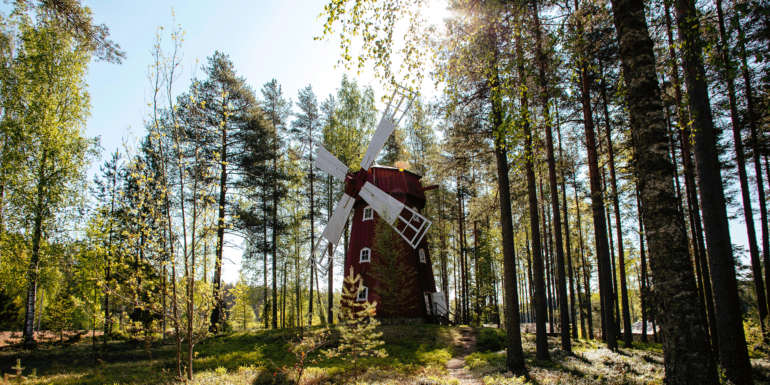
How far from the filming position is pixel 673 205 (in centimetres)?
376

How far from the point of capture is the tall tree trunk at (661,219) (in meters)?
3.52

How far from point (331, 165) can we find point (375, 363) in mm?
11739

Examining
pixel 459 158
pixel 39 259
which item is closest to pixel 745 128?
pixel 459 158

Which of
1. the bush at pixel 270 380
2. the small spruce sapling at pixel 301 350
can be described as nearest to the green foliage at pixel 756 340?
the small spruce sapling at pixel 301 350

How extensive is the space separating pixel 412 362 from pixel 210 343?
9.98 meters

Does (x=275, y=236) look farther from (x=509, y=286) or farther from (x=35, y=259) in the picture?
(x=509, y=286)

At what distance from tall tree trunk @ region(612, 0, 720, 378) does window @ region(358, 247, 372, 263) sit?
661 inches

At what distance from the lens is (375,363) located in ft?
39.9

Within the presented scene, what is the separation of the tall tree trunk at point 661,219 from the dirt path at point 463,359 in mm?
6631

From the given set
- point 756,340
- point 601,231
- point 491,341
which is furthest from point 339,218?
point 756,340

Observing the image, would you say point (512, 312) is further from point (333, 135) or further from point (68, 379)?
point (333, 135)

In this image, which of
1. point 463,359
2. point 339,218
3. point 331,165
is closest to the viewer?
point 463,359

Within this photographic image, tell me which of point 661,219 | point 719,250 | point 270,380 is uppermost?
point 661,219

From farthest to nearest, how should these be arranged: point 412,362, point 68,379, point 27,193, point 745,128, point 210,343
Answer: point 210,343, point 27,193, point 745,128, point 412,362, point 68,379
